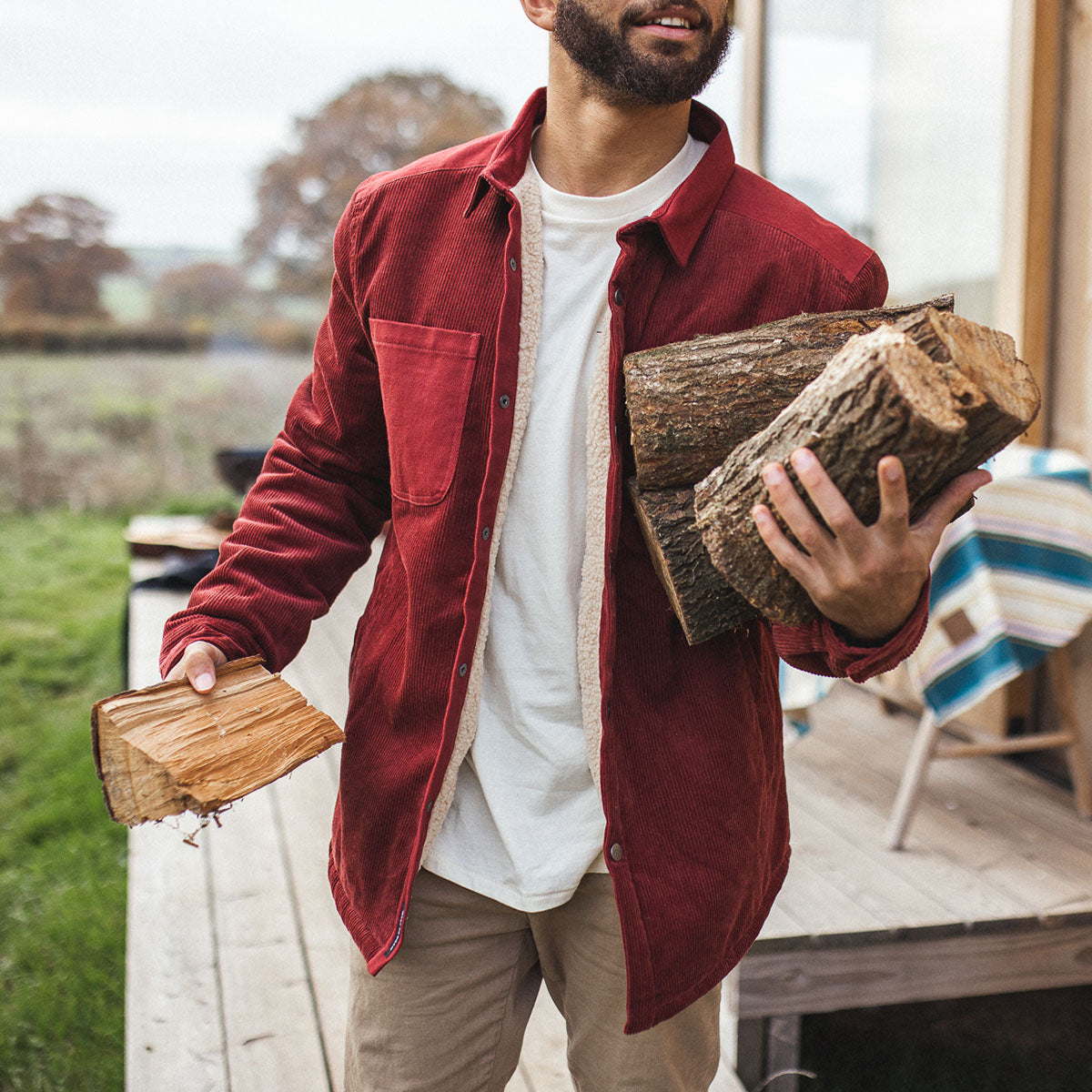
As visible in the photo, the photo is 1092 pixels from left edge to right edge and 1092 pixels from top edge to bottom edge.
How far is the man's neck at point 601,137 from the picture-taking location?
1241 mm

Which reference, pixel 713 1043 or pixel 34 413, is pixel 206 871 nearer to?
pixel 713 1043

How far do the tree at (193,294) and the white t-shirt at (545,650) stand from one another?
314 inches

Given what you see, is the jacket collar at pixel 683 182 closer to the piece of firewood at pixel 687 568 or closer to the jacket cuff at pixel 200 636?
the piece of firewood at pixel 687 568

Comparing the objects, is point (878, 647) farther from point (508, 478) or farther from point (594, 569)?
point (508, 478)

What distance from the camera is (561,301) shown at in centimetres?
125

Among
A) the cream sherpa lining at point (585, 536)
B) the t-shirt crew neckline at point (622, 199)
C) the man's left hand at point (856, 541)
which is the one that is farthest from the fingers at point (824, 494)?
the t-shirt crew neckline at point (622, 199)

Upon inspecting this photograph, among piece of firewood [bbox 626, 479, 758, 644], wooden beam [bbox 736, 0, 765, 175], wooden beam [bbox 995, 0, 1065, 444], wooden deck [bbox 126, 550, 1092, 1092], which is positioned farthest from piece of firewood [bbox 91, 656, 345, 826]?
wooden beam [bbox 736, 0, 765, 175]

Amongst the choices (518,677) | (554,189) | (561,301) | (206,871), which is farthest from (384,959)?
(206,871)

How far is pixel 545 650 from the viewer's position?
1219mm

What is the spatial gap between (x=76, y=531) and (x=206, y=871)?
20.1 feet

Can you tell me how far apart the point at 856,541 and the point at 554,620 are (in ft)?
1.21

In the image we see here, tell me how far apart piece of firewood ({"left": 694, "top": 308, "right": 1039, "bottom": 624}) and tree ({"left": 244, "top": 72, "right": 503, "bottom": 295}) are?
27.3 feet

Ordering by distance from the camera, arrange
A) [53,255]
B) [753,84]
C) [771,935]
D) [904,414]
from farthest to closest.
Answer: [53,255]
[753,84]
[771,935]
[904,414]

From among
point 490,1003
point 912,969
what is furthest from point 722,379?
point 912,969
